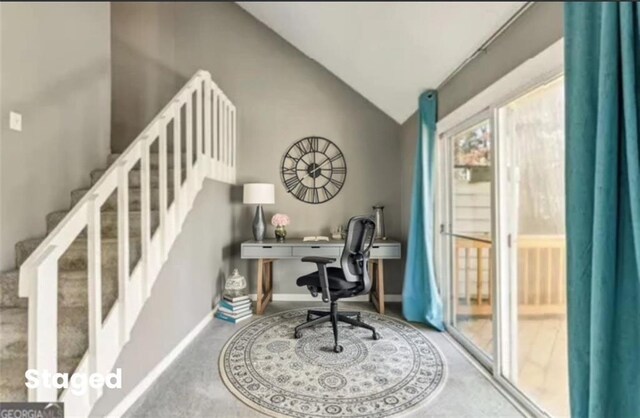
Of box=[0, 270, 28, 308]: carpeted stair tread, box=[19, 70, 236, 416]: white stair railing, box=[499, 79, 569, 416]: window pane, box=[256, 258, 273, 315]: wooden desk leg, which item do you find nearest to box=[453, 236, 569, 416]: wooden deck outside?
box=[499, 79, 569, 416]: window pane

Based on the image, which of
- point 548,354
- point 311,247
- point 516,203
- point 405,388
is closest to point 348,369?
point 405,388

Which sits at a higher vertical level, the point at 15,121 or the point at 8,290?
the point at 15,121

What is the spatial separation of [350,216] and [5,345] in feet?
5.48

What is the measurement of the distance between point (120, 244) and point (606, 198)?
6.42ft

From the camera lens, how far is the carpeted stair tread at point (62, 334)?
4.04 ft

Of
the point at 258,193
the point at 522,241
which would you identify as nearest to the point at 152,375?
the point at 258,193

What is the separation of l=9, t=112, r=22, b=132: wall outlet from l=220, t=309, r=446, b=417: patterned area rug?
6.04 feet

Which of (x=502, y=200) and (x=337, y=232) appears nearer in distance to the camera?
(x=337, y=232)

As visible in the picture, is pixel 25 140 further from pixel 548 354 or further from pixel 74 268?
pixel 548 354

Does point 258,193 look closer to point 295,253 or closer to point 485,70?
point 295,253

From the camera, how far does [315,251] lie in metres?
1.60

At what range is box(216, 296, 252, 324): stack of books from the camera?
2.31m

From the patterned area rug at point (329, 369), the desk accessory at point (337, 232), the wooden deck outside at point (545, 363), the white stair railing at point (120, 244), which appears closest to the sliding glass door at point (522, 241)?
the wooden deck outside at point (545, 363)

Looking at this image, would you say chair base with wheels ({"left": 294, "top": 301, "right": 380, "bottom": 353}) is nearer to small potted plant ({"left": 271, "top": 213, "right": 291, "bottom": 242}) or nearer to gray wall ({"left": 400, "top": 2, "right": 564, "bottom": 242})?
small potted plant ({"left": 271, "top": 213, "right": 291, "bottom": 242})
